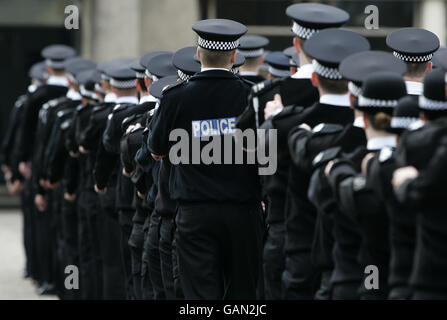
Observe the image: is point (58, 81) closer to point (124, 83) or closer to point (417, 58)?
point (124, 83)

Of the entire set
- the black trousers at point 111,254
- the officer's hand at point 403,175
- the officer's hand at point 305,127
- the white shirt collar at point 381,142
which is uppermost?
the officer's hand at point 403,175

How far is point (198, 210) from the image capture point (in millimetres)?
7027

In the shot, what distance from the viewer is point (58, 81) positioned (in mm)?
12984

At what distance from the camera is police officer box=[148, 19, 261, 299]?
7.03m

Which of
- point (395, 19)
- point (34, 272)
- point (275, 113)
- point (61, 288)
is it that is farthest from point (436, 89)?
point (395, 19)

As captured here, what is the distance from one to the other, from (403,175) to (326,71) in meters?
1.44

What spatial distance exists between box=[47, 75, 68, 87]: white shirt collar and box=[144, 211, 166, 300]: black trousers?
491cm

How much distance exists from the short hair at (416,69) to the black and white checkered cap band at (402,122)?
1.85m

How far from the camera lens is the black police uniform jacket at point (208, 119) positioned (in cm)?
704

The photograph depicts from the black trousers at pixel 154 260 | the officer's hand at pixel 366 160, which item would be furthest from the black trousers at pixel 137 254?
the officer's hand at pixel 366 160

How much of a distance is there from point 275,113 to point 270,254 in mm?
802

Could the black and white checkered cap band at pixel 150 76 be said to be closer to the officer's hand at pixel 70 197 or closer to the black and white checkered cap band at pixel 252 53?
the black and white checkered cap band at pixel 252 53

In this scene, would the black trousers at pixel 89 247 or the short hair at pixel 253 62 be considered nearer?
the short hair at pixel 253 62

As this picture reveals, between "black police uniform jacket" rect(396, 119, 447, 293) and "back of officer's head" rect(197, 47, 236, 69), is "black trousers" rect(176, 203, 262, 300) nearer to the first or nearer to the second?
"back of officer's head" rect(197, 47, 236, 69)
